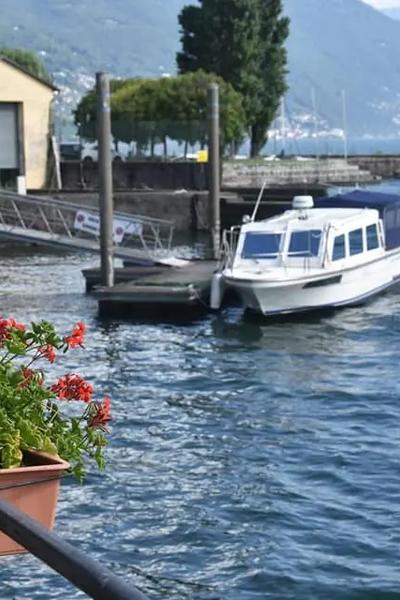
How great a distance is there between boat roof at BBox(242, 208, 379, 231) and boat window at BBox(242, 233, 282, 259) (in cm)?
28

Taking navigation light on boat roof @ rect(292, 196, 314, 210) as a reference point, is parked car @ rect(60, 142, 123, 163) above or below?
above

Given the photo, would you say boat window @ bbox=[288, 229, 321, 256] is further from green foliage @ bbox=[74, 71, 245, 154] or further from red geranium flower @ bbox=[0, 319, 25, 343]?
green foliage @ bbox=[74, 71, 245, 154]

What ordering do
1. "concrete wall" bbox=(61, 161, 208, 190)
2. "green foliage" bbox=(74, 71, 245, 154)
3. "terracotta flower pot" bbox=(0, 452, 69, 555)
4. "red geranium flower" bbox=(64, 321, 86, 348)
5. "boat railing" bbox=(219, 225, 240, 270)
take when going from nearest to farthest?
"terracotta flower pot" bbox=(0, 452, 69, 555) → "red geranium flower" bbox=(64, 321, 86, 348) → "boat railing" bbox=(219, 225, 240, 270) → "concrete wall" bbox=(61, 161, 208, 190) → "green foliage" bbox=(74, 71, 245, 154)

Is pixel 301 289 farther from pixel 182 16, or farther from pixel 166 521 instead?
pixel 182 16

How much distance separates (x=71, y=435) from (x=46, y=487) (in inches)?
22.9

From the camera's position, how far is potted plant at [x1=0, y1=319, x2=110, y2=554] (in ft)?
19.3

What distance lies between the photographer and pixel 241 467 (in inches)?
610

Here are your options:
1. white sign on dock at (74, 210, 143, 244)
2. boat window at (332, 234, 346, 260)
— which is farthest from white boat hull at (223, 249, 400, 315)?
white sign on dock at (74, 210, 143, 244)

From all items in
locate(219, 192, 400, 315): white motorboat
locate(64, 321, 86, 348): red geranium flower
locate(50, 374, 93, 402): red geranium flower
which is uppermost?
locate(64, 321, 86, 348): red geranium flower

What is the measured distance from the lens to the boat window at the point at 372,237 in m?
30.2

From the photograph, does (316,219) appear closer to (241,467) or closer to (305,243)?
(305,243)

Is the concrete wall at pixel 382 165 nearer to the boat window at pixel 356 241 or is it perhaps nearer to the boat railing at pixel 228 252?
the boat window at pixel 356 241

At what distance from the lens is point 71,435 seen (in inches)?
255

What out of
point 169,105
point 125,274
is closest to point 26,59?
point 169,105
